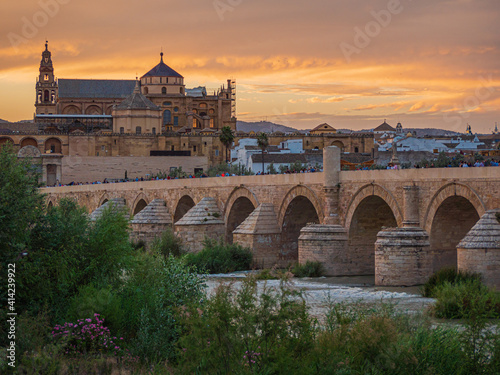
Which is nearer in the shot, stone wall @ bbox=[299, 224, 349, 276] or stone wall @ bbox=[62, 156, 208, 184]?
stone wall @ bbox=[299, 224, 349, 276]

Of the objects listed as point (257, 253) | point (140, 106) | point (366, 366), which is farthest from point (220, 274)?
point (140, 106)

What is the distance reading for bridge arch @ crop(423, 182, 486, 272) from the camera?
74.1 ft

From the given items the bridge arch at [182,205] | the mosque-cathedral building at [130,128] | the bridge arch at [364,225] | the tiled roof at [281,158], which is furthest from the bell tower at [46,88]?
the bridge arch at [364,225]

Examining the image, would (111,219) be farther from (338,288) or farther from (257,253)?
(257,253)

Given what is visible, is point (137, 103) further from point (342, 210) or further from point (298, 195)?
point (342, 210)

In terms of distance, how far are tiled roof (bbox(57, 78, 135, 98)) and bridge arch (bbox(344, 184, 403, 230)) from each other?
282ft

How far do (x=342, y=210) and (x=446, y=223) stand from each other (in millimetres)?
4482

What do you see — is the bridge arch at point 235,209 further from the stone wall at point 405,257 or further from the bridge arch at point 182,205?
the stone wall at point 405,257

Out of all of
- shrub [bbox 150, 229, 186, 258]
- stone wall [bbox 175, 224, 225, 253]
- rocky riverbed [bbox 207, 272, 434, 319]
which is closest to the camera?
rocky riverbed [bbox 207, 272, 434, 319]

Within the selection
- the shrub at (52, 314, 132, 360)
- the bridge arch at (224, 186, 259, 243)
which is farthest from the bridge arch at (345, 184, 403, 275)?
the shrub at (52, 314, 132, 360)

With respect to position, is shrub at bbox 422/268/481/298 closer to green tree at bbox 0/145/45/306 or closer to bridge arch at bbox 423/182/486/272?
bridge arch at bbox 423/182/486/272

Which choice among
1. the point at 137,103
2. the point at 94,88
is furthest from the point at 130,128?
the point at 94,88

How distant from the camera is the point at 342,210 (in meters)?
26.8

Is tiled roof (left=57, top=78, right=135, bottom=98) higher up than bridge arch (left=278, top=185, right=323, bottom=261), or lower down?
higher up
